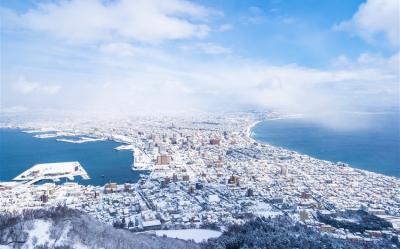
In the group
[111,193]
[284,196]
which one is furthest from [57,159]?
[284,196]

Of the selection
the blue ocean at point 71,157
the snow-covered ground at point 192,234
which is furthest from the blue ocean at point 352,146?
the blue ocean at point 71,157

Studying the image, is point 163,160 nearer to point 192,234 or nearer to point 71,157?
point 71,157

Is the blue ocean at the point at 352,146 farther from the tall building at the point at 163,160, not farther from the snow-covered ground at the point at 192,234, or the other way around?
the snow-covered ground at the point at 192,234

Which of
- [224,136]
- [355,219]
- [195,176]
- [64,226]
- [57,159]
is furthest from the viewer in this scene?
[224,136]

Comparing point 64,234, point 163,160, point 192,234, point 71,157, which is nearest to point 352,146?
point 163,160

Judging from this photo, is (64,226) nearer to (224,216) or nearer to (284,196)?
(224,216)

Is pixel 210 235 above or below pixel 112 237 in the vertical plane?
below
